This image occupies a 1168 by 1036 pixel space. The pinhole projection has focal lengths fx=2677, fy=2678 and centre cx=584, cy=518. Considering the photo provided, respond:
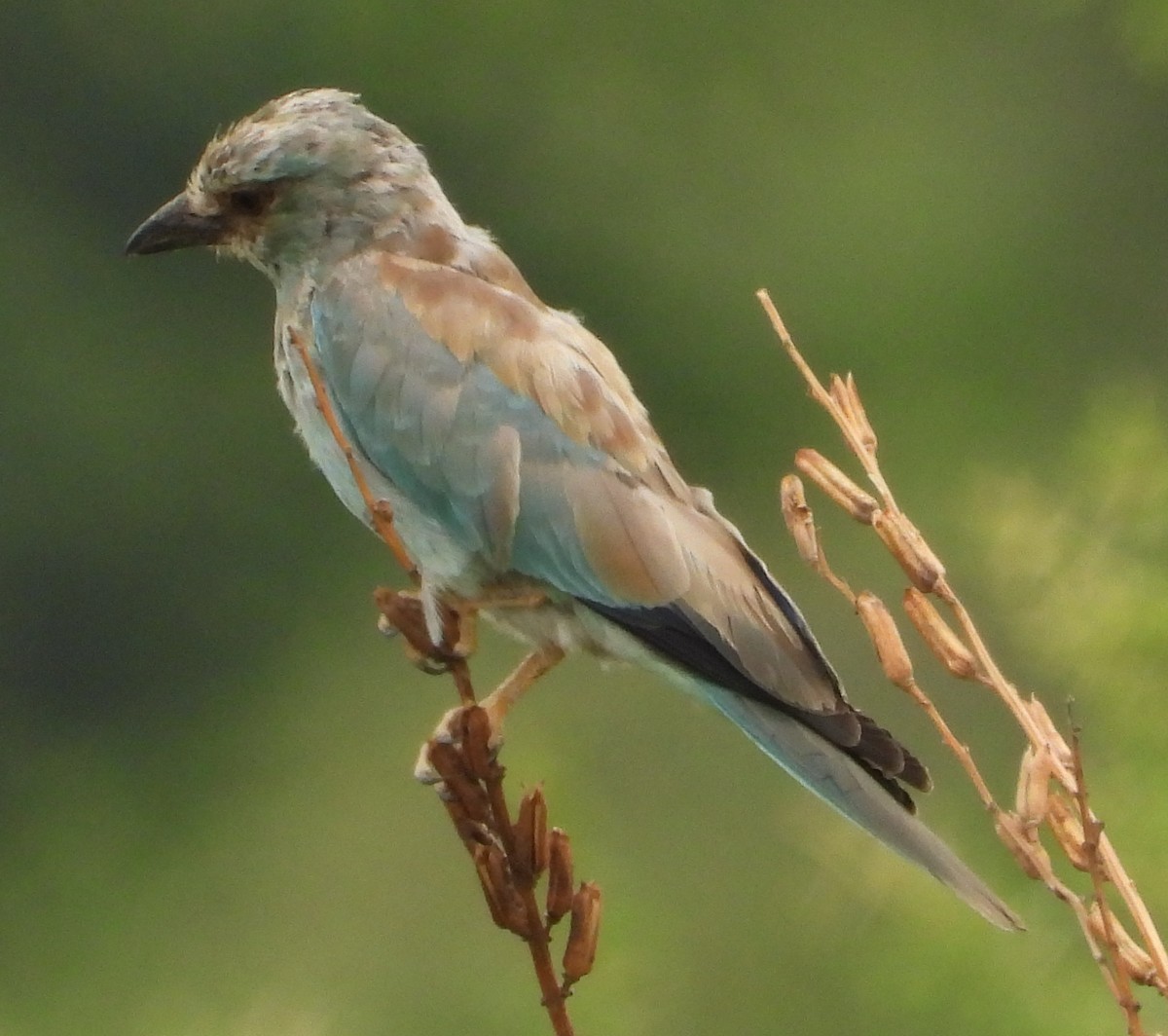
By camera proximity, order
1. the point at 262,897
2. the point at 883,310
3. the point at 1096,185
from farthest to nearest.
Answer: the point at 1096,185 → the point at 883,310 → the point at 262,897

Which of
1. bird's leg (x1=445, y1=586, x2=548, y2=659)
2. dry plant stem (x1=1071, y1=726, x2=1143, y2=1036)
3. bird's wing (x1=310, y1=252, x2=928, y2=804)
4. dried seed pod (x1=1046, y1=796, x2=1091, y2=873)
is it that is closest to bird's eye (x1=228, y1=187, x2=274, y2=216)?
bird's wing (x1=310, y1=252, x2=928, y2=804)

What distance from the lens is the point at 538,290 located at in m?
13.9

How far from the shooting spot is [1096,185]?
16203 millimetres

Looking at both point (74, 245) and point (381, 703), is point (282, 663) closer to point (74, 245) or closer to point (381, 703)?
point (381, 703)

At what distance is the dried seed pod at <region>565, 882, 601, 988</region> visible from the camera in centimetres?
237

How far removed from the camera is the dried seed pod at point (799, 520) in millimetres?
2287

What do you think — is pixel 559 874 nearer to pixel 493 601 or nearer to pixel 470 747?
pixel 470 747

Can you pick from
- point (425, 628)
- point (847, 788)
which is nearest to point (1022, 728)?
point (847, 788)

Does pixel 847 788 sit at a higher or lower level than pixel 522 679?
higher

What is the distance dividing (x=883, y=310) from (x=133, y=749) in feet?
16.5

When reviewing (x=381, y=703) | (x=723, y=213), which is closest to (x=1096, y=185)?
(x=723, y=213)

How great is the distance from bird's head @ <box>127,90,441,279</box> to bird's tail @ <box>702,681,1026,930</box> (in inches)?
35.2

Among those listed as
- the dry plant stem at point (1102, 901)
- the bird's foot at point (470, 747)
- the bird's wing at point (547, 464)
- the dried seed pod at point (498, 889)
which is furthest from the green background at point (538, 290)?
the dry plant stem at point (1102, 901)

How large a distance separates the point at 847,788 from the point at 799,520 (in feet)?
2.19
